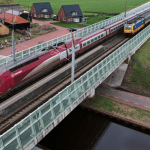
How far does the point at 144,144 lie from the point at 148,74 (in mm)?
15606

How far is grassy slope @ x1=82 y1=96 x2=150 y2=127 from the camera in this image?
21.6 m

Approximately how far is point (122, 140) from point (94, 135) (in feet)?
9.89

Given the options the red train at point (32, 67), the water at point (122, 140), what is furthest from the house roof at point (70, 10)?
the water at point (122, 140)

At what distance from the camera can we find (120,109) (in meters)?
23.1

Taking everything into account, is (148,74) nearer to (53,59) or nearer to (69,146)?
(53,59)

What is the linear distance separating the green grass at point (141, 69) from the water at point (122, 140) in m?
10.8

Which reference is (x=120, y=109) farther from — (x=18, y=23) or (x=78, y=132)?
Result: (x=18, y=23)

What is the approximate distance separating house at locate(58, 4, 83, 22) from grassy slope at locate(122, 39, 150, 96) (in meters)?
38.3

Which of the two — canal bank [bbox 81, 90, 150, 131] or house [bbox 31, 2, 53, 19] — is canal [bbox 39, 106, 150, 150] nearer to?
canal bank [bbox 81, 90, 150, 131]

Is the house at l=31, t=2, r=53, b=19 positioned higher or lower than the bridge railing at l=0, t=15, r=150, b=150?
higher

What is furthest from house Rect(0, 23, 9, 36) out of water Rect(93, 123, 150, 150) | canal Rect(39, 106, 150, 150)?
water Rect(93, 123, 150, 150)

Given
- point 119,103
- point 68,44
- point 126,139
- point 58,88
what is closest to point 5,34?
point 68,44

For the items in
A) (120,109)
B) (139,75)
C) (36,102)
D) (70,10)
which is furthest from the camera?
(70,10)

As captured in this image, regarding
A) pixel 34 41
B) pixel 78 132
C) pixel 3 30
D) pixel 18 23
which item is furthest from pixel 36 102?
pixel 18 23
